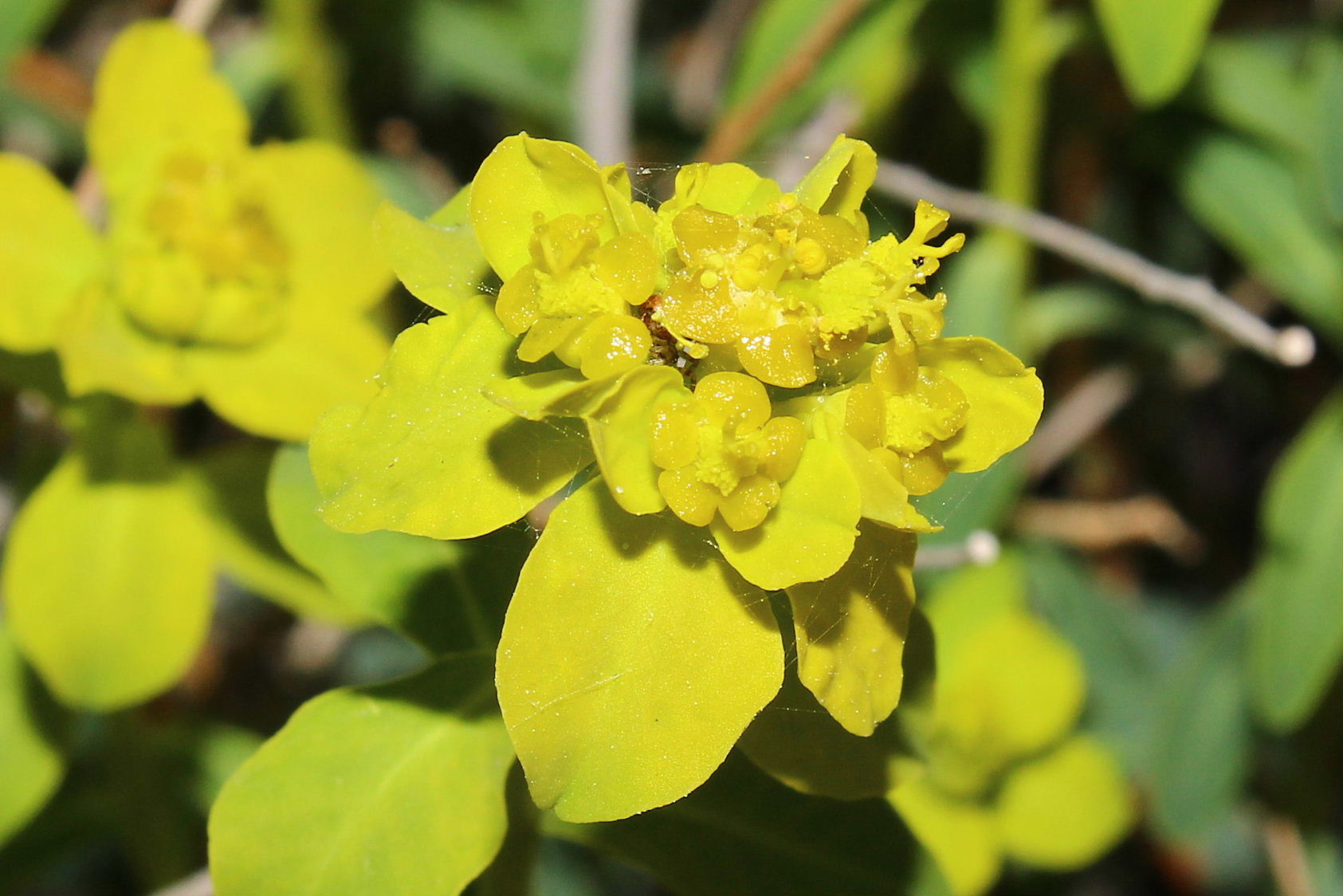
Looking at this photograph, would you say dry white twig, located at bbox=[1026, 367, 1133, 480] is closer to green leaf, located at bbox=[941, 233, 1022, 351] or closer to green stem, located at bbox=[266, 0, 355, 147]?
green leaf, located at bbox=[941, 233, 1022, 351]

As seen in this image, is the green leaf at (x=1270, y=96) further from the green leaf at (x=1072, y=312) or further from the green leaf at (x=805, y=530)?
the green leaf at (x=805, y=530)

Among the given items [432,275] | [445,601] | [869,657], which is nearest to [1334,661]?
[869,657]

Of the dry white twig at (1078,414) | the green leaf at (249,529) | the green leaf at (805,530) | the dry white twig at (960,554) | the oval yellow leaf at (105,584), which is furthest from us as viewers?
the dry white twig at (1078,414)

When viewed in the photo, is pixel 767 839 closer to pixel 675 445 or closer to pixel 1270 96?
pixel 675 445

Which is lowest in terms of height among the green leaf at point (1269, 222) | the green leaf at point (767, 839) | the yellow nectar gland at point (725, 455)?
the green leaf at point (767, 839)

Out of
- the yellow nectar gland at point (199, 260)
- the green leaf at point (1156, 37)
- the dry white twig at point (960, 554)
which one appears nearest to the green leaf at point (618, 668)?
the dry white twig at point (960, 554)

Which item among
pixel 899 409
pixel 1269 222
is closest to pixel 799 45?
pixel 1269 222
